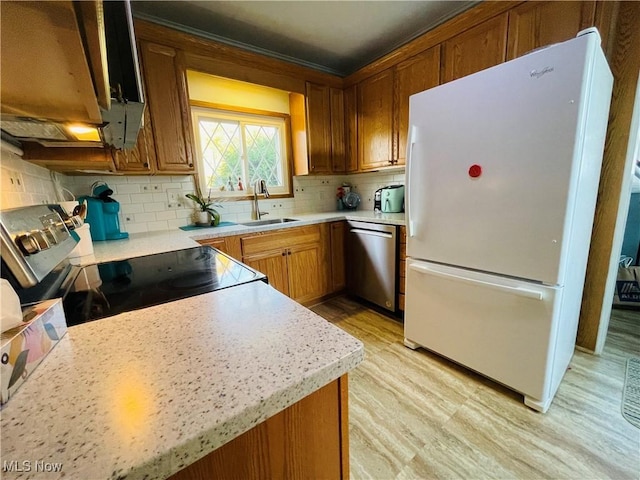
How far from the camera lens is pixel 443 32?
1985 mm

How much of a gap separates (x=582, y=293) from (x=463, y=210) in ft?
3.59

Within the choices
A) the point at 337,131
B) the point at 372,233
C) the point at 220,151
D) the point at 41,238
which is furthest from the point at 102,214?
the point at 337,131

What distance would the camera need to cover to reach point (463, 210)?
1.45m

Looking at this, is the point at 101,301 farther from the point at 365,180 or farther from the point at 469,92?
the point at 365,180

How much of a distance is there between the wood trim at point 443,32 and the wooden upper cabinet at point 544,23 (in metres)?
0.10

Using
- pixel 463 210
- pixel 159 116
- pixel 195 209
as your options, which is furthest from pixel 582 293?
pixel 159 116

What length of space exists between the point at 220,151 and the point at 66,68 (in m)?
2.22

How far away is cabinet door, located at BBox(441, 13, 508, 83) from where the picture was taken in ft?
5.74

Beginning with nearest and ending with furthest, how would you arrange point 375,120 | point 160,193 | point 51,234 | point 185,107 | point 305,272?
1. point 51,234
2. point 185,107
3. point 160,193
4. point 305,272
5. point 375,120

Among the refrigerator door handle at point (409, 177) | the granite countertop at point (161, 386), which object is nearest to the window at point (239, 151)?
the refrigerator door handle at point (409, 177)

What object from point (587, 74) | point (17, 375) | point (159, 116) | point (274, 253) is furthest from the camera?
point (274, 253)

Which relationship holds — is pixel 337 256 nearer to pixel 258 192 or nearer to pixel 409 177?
pixel 258 192

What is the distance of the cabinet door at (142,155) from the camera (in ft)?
6.08

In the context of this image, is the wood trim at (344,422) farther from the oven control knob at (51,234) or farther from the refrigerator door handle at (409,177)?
the refrigerator door handle at (409,177)
